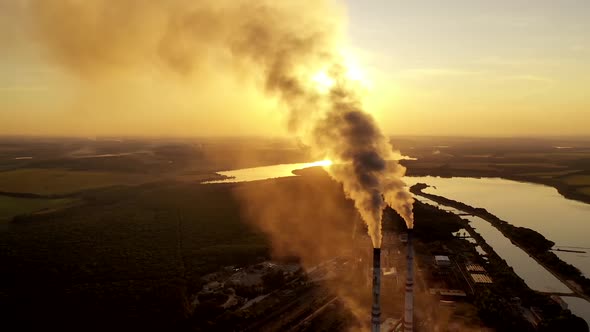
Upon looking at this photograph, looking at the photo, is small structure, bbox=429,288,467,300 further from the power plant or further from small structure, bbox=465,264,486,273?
small structure, bbox=465,264,486,273

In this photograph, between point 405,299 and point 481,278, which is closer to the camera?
point 405,299

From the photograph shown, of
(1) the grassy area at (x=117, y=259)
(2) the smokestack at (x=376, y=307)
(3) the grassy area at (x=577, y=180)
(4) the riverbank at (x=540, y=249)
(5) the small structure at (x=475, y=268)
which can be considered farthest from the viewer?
(3) the grassy area at (x=577, y=180)

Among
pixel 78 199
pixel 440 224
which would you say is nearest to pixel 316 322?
pixel 440 224

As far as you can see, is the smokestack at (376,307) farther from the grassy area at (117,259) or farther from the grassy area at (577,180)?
the grassy area at (577,180)

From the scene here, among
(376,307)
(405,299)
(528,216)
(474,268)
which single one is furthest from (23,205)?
(528,216)

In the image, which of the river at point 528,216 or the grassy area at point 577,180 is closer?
the river at point 528,216

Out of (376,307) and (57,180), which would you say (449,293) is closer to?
(376,307)

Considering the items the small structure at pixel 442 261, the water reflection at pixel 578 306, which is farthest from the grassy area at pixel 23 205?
the water reflection at pixel 578 306
